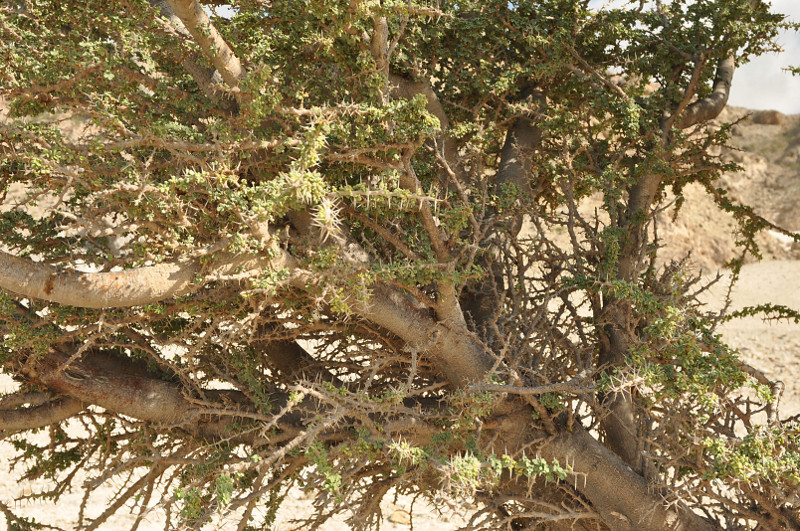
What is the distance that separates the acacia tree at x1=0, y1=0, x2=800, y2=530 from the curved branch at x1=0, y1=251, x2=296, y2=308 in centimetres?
1

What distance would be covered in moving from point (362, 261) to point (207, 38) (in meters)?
1.28

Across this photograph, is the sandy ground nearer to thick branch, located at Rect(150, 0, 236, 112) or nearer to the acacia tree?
the acacia tree

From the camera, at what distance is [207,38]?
3.08 meters

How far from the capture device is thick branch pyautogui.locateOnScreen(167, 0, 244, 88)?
2.96 m

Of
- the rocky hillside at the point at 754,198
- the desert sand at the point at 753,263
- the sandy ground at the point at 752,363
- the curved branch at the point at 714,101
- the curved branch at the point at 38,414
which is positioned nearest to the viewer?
the curved branch at the point at 38,414

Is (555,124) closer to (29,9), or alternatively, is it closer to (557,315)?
(557,315)

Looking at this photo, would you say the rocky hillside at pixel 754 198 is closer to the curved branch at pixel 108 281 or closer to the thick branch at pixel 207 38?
the thick branch at pixel 207 38

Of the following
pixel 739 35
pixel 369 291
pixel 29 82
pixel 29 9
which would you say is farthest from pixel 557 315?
pixel 29 9

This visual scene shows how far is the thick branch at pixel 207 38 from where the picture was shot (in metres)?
2.96

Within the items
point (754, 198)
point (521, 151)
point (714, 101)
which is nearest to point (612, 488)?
point (521, 151)

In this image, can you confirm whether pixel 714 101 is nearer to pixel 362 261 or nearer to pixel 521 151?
pixel 521 151

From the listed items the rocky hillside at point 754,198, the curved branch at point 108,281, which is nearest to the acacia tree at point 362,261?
the curved branch at point 108,281

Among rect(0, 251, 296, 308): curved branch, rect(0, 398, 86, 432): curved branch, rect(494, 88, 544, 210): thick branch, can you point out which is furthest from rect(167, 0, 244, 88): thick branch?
rect(0, 398, 86, 432): curved branch

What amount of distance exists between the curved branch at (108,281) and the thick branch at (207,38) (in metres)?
0.88
